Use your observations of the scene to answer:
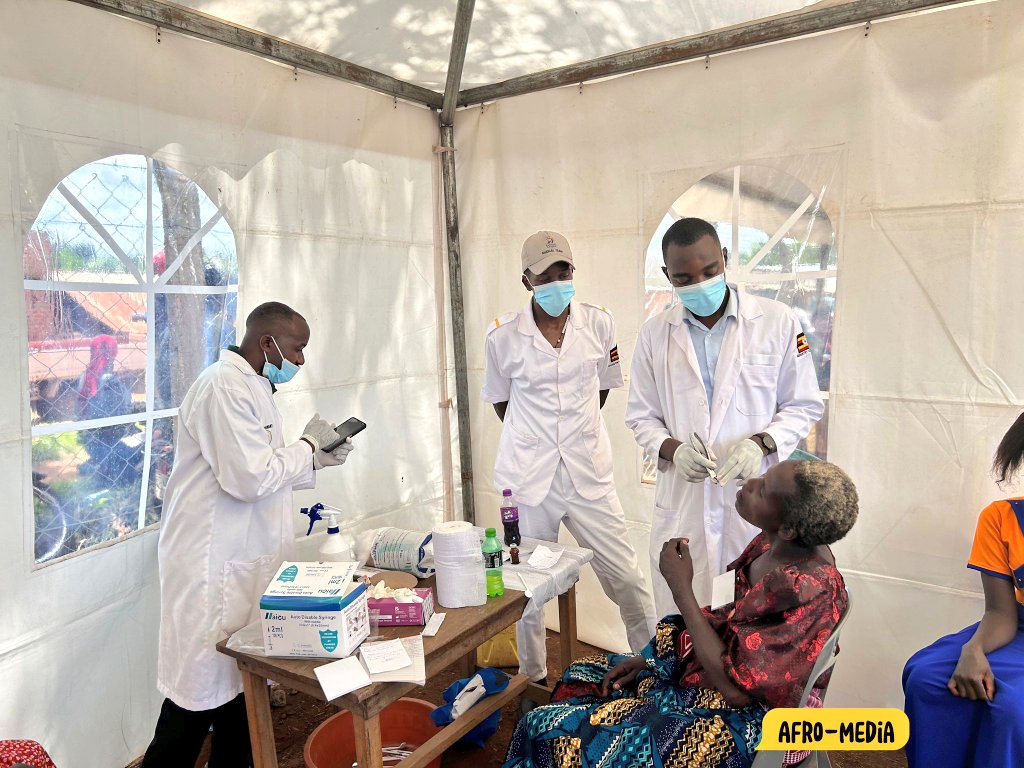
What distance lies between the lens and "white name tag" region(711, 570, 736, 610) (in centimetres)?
183

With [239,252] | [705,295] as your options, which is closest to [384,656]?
[705,295]

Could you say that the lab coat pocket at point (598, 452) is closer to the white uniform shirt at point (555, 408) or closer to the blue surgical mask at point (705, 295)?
the white uniform shirt at point (555, 408)

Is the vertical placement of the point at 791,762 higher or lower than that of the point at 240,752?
higher

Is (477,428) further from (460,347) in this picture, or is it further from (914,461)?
(914,461)

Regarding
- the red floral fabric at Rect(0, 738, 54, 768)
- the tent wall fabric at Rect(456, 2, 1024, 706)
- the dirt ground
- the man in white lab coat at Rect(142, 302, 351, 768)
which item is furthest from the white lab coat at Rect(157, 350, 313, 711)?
the tent wall fabric at Rect(456, 2, 1024, 706)

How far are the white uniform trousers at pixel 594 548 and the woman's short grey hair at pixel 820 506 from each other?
1.22m

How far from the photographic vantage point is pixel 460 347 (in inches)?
148

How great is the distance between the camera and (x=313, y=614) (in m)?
1.73

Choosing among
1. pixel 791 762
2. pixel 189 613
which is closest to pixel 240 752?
pixel 189 613

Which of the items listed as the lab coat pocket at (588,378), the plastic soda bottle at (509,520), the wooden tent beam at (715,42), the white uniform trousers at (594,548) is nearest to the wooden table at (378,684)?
the plastic soda bottle at (509,520)

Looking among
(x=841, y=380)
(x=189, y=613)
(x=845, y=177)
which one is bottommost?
(x=189, y=613)

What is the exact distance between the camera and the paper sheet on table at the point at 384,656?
67.2 inches

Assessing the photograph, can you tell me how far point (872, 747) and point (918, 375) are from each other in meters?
1.65

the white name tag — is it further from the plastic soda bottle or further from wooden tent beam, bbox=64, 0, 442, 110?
wooden tent beam, bbox=64, 0, 442, 110
